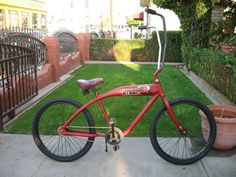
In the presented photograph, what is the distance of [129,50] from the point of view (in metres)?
13.9

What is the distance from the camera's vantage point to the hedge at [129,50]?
13459mm

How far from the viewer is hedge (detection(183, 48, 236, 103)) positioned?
5785mm

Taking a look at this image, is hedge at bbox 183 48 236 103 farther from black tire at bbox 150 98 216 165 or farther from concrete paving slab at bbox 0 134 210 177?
concrete paving slab at bbox 0 134 210 177

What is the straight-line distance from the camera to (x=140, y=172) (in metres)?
3.47

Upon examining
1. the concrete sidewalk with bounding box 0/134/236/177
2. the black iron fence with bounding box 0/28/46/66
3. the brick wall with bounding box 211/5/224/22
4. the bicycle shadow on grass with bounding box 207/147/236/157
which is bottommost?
the concrete sidewalk with bounding box 0/134/236/177

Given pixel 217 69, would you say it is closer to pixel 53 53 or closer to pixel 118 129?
pixel 118 129

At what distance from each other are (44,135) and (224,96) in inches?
146

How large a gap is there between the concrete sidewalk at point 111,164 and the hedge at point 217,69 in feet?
7.19

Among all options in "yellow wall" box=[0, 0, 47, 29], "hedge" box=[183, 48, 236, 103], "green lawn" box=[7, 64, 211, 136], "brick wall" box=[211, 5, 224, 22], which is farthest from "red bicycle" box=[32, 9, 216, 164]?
"yellow wall" box=[0, 0, 47, 29]

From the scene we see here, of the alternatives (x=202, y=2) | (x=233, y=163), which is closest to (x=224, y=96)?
(x=233, y=163)

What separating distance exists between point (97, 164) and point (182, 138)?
1.31 metres

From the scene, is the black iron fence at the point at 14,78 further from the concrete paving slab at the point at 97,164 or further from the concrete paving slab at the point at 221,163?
the concrete paving slab at the point at 221,163

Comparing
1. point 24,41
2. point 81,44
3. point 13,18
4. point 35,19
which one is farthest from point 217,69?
point 35,19

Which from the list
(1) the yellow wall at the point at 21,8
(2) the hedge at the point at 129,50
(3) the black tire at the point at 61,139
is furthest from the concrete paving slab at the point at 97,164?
(1) the yellow wall at the point at 21,8
